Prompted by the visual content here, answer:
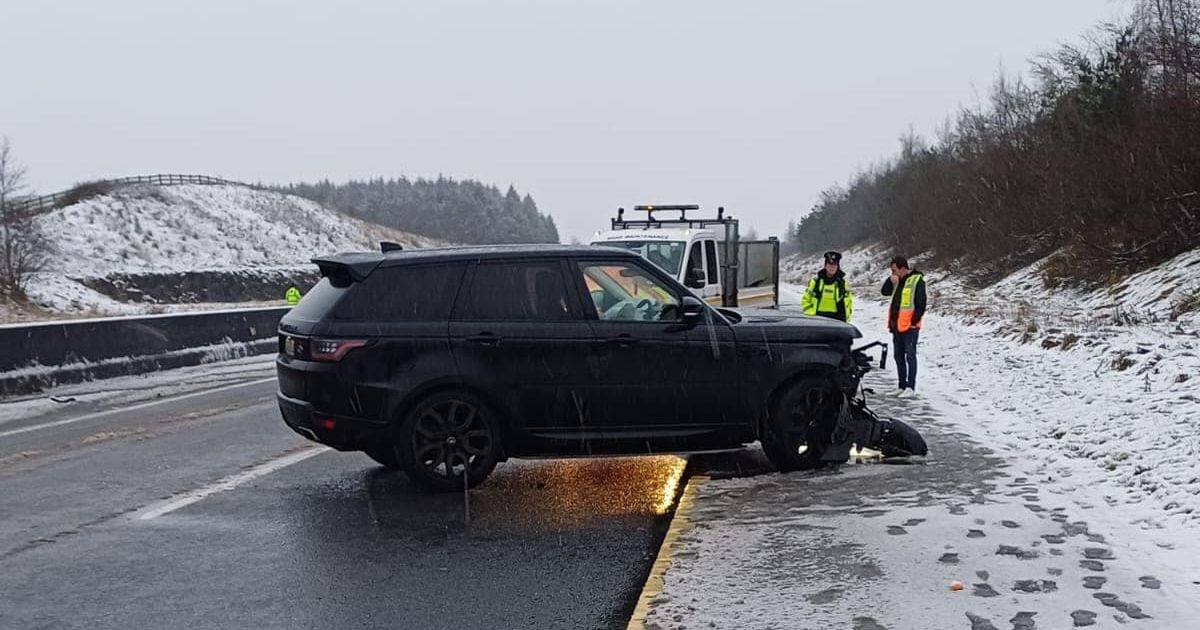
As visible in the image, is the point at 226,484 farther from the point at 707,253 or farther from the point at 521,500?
the point at 707,253

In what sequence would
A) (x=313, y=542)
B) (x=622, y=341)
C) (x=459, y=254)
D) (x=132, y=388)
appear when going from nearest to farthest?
(x=313, y=542) < (x=622, y=341) < (x=459, y=254) < (x=132, y=388)

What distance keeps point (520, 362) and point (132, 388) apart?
30.7 ft

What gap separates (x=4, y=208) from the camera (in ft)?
181

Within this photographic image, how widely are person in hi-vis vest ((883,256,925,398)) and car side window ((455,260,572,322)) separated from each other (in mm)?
6647

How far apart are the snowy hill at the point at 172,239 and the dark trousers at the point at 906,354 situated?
1956 inches

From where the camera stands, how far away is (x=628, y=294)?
7.88 m

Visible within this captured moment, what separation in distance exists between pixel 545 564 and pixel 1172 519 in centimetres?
368

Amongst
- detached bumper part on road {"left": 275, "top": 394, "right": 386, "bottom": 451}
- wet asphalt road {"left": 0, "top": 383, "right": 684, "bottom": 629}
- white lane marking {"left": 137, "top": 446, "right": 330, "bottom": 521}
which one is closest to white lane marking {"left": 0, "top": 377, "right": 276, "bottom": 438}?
wet asphalt road {"left": 0, "top": 383, "right": 684, "bottom": 629}

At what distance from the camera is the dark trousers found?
1309 centimetres

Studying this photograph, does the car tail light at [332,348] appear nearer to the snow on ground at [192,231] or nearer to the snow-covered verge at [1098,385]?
the snow-covered verge at [1098,385]

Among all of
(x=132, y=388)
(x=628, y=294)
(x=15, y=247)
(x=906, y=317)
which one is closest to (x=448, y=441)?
(x=628, y=294)

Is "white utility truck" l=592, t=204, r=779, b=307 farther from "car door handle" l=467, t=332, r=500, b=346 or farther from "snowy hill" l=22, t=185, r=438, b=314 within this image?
"snowy hill" l=22, t=185, r=438, b=314

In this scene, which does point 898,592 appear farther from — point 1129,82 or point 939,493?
point 1129,82

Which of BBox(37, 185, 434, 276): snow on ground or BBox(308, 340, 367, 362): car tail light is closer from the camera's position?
BBox(308, 340, 367, 362): car tail light
